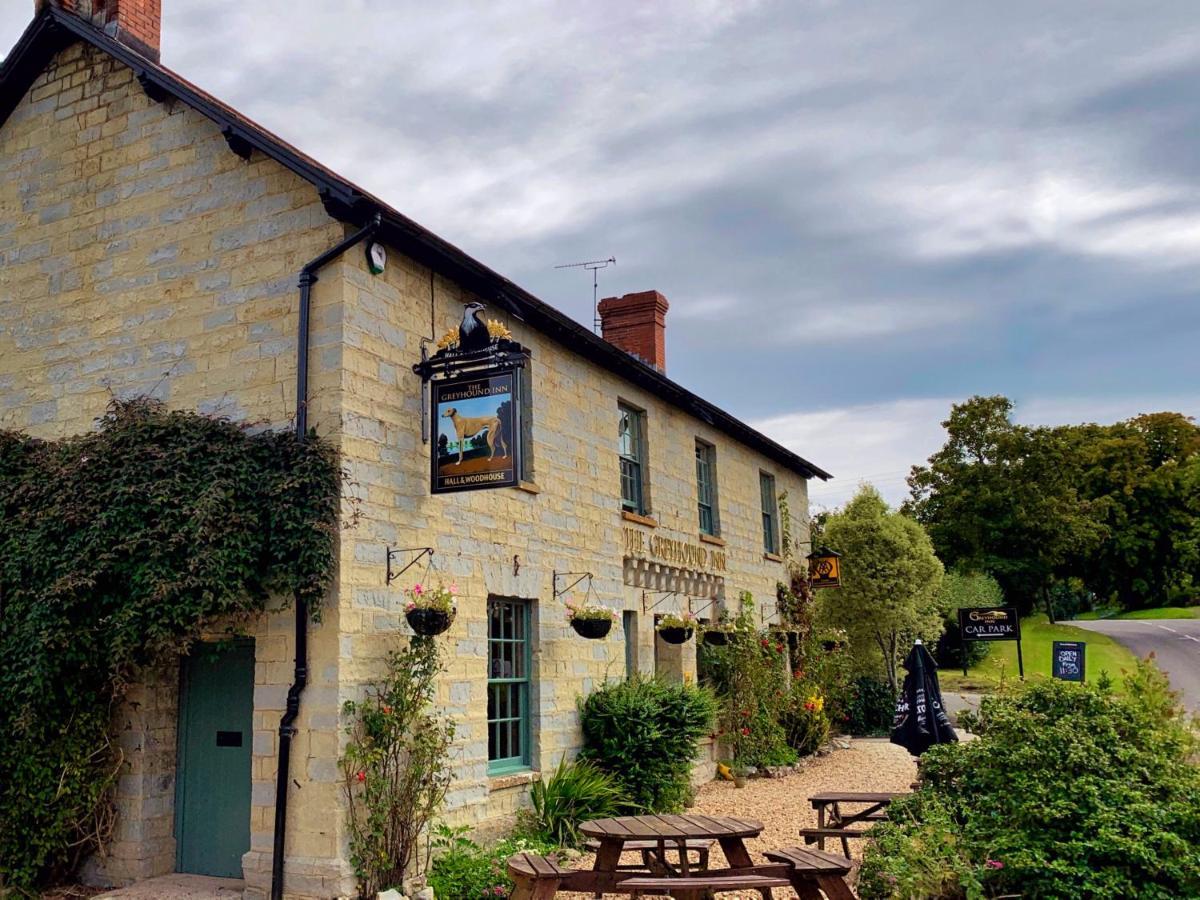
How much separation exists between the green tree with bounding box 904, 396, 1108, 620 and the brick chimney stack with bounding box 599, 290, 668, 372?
91.2 ft

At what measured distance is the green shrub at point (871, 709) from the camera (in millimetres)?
→ 22094

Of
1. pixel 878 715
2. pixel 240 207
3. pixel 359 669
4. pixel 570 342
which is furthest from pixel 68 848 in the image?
pixel 878 715

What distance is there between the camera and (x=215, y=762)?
8742 mm

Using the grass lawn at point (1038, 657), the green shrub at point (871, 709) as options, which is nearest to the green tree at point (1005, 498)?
the grass lawn at point (1038, 657)

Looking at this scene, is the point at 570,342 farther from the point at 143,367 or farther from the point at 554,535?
the point at 143,367

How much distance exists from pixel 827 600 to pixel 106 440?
18580 mm

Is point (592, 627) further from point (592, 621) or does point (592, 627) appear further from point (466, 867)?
point (466, 867)

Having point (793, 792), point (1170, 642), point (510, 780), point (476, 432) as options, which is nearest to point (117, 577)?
point (476, 432)

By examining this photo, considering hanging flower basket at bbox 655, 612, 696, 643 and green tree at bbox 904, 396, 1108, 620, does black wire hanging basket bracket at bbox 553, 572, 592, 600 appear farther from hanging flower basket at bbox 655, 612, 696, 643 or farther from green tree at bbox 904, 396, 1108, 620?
green tree at bbox 904, 396, 1108, 620

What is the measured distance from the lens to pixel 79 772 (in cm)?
820

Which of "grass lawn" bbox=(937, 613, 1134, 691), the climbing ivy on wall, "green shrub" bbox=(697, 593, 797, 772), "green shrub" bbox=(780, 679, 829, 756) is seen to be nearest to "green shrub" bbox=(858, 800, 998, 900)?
the climbing ivy on wall

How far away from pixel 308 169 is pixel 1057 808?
24.1 ft

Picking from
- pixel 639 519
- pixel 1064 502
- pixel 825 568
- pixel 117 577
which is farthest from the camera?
pixel 1064 502

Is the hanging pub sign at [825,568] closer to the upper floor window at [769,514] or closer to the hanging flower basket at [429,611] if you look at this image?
the upper floor window at [769,514]
